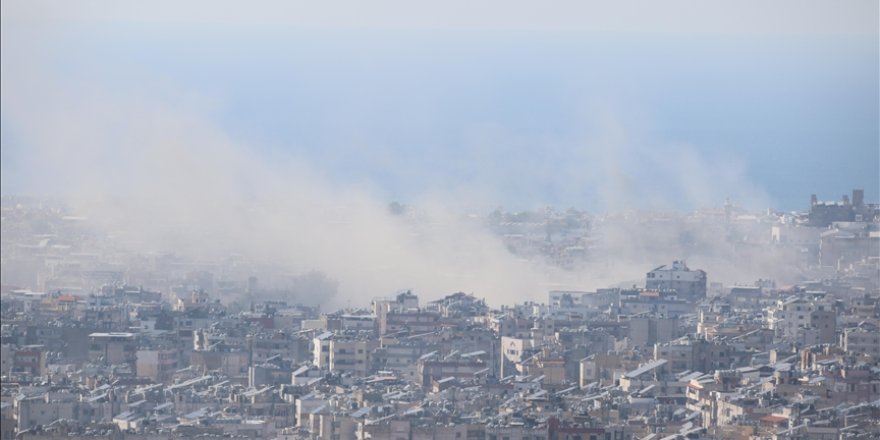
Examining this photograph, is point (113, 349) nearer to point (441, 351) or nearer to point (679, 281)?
point (441, 351)

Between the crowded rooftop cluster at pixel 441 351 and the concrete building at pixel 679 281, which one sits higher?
the concrete building at pixel 679 281

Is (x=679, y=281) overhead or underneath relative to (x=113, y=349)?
overhead

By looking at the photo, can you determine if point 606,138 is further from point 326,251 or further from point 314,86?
point 326,251

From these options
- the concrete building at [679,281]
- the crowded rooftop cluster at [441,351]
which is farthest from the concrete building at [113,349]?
the concrete building at [679,281]

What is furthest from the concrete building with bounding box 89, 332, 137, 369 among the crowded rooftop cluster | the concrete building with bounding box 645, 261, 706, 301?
the concrete building with bounding box 645, 261, 706, 301

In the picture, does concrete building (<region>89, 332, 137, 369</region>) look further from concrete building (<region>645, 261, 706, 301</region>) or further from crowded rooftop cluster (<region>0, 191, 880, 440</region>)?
concrete building (<region>645, 261, 706, 301</region>)

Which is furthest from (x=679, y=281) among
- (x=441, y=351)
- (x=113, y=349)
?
(x=113, y=349)

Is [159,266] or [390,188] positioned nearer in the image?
[159,266]

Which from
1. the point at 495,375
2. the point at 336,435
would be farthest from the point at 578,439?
the point at 495,375

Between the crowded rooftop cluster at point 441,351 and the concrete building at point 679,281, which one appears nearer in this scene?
the crowded rooftop cluster at point 441,351

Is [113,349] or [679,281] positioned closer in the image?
[113,349]

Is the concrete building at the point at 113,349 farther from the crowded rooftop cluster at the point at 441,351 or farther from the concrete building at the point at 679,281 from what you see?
the concrete building at the point at 679,281
